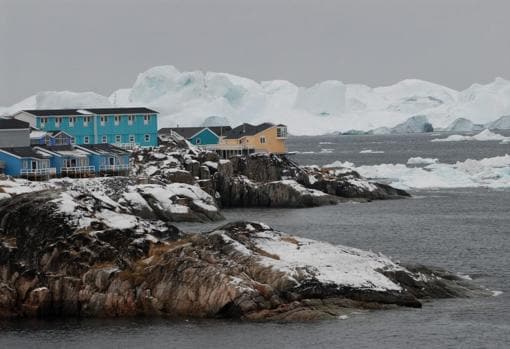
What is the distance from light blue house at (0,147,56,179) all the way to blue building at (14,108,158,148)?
21.9 meters

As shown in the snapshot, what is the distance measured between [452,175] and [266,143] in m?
20.3

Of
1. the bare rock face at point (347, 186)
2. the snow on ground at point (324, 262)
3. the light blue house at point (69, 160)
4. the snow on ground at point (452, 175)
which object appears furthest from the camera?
the snow on ground at point (452, 175)

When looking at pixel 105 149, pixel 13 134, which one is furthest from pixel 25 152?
pixel 105 149

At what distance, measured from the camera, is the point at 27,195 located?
160 ft

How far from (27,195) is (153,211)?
23.4m

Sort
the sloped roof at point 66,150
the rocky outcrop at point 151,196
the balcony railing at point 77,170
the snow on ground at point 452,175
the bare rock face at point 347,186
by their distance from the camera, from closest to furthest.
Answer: the rocky outcrop at point 151,196, the balcony railing at point 77,170, the sloped roof at point 66,150, the bare rock face at point 347,186, the snow on ground at point 452,175

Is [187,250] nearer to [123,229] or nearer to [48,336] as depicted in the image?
[123,229]

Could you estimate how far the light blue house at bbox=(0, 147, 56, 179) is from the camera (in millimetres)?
74625

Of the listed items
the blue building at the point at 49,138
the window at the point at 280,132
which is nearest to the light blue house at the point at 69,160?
the blue building at the point at 49,138

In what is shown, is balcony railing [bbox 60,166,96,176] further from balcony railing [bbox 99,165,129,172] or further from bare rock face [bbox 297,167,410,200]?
bare rock face [bbox 297,167,410,200]

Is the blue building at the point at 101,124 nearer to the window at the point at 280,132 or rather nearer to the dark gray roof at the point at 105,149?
the dark gray roof at the point at 105,149

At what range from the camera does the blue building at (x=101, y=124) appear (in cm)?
9844

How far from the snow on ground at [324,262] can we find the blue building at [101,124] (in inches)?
2117

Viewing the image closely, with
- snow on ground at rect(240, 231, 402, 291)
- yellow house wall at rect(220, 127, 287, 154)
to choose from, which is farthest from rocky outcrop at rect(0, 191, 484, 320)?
yellow house wall at rect(220, 127, 287, 154)
